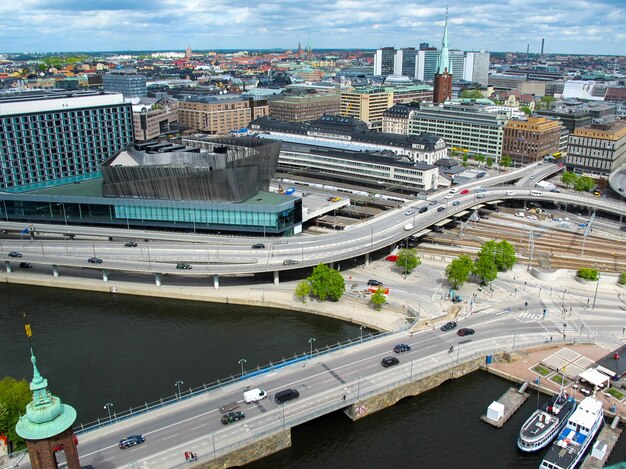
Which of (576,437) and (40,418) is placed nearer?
(40,418)

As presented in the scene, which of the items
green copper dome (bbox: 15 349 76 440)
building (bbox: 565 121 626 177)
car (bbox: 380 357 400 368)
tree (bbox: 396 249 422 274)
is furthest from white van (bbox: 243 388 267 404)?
building (bbox: 565 121 626 177)

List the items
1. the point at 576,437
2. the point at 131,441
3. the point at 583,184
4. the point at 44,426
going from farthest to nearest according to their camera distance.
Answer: the point at 583,184, the point at 576,437, the point at 131,441, the point at 44,426

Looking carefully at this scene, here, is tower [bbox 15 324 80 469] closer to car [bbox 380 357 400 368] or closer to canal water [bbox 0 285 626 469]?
canal water [bbox 0 285 626 469]

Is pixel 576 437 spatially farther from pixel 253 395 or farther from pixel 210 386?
pixel 210 386

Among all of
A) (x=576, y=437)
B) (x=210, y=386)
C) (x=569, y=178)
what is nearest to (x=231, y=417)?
(x=210, y=386)

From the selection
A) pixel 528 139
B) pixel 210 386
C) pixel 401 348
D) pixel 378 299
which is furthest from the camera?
pixel 528 139

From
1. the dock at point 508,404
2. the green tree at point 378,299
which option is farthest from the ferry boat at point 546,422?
the green tree at point 378,299

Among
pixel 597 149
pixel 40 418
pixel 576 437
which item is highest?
pixel 40 418
